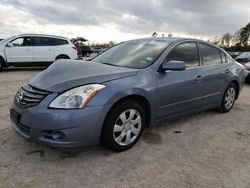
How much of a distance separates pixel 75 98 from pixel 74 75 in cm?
41

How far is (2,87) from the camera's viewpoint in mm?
6426

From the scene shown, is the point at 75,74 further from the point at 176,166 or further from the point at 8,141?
the point at 176,166

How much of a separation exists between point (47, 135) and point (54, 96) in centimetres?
43

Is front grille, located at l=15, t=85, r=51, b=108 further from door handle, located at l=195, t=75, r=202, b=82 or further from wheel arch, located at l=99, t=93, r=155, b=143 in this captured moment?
door handle, located at l=195, t=75, r=202, b=82

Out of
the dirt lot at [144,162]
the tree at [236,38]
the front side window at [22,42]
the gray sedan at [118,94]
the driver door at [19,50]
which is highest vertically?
the tree at [236,38]

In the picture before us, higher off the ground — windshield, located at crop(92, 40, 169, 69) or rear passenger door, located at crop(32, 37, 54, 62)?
rear passenger door, located at crop(32, 37, 54, 62)

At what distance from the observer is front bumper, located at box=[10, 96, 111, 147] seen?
2461 millimetres

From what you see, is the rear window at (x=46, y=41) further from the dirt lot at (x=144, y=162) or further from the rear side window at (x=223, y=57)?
the rear side window at (x=223, y=57)

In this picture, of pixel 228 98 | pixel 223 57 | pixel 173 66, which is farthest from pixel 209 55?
pixel 173 66

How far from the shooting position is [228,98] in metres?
4.70

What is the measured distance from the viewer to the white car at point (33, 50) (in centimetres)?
970

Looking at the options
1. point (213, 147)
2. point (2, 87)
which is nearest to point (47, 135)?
point (213, 147)

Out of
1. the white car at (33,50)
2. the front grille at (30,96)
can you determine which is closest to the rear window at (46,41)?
the white car at (33,50)

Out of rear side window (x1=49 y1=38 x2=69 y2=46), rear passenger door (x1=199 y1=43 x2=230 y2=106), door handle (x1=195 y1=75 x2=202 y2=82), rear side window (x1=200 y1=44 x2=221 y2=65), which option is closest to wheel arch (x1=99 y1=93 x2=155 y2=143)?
door handle (x1=195 y1=75 x2=202 y2=82)
